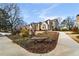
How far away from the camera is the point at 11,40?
1.37 metres

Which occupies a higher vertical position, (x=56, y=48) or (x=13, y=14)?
(x=13, y=14)

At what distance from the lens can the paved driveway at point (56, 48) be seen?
1349mm

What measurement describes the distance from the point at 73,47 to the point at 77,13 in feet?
0.82

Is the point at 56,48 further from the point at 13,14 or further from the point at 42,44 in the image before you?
the point at 13,14

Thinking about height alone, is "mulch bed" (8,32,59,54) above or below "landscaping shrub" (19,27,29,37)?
below

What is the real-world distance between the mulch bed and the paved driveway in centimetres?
3

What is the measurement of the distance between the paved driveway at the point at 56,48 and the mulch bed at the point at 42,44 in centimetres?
3

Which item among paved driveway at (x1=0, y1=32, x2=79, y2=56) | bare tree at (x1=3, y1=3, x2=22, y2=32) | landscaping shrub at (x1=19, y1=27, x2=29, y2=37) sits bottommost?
paved driveway at (x1=0, y1=32, x2=79, y2=56)

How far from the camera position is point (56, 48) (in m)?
1.36

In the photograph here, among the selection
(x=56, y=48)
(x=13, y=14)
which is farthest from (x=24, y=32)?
(x=56, y=48)

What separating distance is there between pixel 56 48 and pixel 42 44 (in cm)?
11

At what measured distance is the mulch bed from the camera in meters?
1.36

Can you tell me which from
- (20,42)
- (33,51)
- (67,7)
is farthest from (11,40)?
(67,7)

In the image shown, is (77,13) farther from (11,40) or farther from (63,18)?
(11,40)
